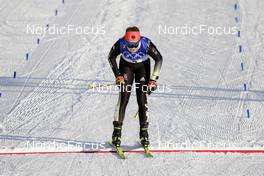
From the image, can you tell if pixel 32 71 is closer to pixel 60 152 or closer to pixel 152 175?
pixel 60 152

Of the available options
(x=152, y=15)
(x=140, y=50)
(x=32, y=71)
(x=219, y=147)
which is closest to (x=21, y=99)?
(x=32, y=71)

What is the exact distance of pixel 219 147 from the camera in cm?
785

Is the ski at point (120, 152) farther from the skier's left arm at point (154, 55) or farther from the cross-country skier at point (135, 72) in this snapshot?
the skier's left arm at point (154, 55)

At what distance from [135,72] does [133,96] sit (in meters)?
2.07

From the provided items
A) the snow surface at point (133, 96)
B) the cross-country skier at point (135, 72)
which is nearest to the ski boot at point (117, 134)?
the cross-country skier at point (135, 72)

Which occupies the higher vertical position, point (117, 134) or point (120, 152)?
point (117, 134)

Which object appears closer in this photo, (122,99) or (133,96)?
(122,99)

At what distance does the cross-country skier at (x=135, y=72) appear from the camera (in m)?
7.41

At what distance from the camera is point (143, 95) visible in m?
7.62

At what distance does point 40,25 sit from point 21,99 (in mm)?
4111

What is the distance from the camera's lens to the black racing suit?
7512 mm

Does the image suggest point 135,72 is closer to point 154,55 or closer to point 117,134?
point 154,55

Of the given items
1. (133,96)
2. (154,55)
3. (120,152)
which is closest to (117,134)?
(120,152)

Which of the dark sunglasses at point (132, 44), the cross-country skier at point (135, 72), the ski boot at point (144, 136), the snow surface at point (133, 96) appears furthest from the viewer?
the ski boot at point (144, 136)
